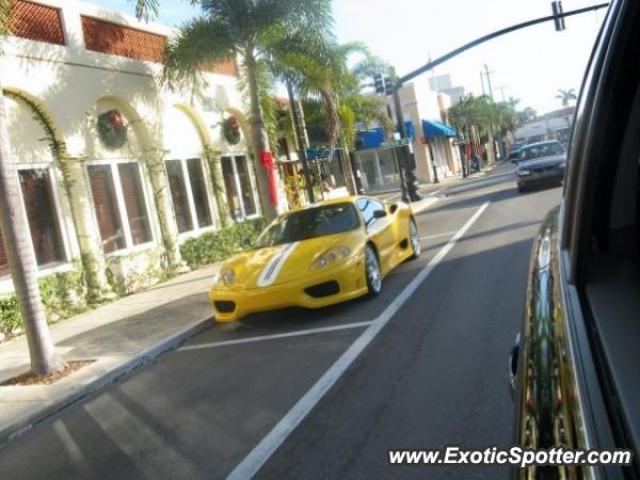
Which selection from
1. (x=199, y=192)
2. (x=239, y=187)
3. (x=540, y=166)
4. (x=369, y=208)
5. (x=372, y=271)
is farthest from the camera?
(x=540, y=166)

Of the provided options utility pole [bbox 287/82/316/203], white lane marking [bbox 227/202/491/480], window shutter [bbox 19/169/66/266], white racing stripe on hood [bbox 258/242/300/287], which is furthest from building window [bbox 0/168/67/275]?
utility pole [bbox 287/82/316/203]

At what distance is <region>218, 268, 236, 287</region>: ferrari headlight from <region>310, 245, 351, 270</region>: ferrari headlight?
1021 mm

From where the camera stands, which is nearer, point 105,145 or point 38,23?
point 38,23

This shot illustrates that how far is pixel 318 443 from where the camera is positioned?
13.1 ft

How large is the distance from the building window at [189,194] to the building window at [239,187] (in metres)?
1.28

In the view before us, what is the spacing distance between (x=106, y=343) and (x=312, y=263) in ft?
9.70

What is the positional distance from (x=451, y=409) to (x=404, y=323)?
2538 mm

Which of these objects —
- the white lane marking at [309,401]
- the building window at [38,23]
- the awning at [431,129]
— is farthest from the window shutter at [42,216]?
the awning at [431,129]

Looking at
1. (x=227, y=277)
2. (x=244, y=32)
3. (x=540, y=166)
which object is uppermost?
(x=244, y=32)

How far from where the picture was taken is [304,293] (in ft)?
24.1

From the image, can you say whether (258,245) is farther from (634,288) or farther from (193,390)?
(634,288)

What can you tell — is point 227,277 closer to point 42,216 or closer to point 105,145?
point 42,216

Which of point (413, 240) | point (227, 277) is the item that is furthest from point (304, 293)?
point (413, 240)

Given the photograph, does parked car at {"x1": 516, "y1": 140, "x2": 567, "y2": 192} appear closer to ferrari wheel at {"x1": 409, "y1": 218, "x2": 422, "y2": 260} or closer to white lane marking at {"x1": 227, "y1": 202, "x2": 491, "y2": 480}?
ferrari wheel at {"x1": 409, "y1": 218, "x2": 422, "y2": 260}
